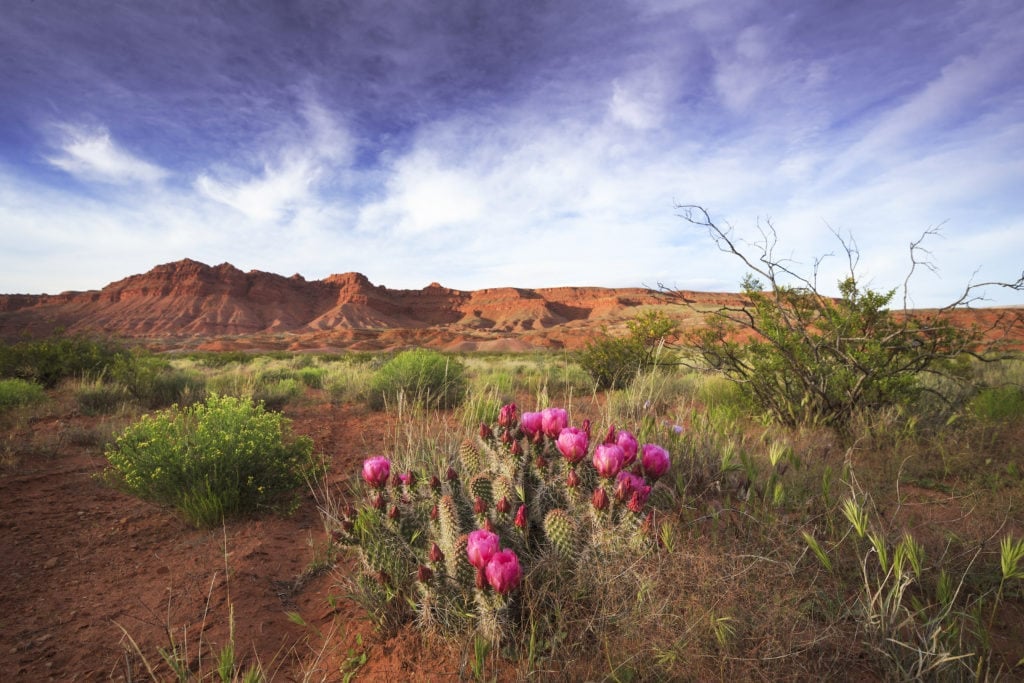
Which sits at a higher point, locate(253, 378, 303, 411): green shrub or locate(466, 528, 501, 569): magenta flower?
locate(466, 528, 501, 569): magenta flower

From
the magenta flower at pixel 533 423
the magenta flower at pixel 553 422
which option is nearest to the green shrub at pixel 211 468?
the magenta flower at pixel 533 423

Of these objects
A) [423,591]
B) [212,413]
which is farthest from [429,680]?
[212,413]

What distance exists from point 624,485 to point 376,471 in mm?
1036

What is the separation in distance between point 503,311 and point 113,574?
102m

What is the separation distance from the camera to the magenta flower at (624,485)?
5.76ft

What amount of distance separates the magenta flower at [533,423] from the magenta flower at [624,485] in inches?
17.6

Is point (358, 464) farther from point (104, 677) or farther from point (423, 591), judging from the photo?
point (423, 591)

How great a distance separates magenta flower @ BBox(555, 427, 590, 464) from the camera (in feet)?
6.34

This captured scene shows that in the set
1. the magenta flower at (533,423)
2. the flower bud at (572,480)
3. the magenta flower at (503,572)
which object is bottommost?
the magenta flower at (503,572)

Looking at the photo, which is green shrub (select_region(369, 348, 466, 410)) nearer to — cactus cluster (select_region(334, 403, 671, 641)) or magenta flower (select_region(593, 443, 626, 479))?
cactus cluster (select_region(334, 403, 671, 641))

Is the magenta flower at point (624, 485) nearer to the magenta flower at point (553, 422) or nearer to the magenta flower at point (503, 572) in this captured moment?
the magenta flower at point (553, 422)

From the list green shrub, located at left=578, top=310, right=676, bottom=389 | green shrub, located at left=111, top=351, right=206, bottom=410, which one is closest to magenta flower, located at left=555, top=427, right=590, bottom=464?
green shrub, located at left=578, top=310, right=676, bottom=389

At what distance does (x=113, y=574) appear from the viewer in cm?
269

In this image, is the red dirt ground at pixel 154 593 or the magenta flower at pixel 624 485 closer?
the magenta flower at pixel 624 485
